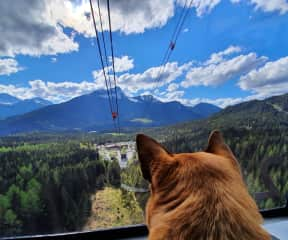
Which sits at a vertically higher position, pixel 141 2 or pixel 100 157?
pixel 141 2

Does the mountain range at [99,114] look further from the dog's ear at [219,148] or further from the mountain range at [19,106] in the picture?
the dog's ear at [219,148]

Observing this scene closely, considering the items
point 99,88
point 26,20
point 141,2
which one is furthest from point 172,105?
point 26,20

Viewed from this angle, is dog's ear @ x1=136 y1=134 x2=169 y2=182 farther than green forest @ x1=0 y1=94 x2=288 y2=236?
No

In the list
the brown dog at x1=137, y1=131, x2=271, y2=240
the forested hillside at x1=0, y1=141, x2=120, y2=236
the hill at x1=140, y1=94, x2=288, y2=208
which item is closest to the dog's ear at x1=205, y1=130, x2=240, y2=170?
the brown dog at x1=137, y1=131, x2=271, y2=240

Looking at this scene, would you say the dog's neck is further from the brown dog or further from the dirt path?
the dirt path

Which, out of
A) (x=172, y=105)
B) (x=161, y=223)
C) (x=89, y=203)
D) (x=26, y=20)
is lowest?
(x=89, y=203)

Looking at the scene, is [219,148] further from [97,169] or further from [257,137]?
[257,137]

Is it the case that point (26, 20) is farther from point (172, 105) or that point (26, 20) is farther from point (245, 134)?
point (245, 134)


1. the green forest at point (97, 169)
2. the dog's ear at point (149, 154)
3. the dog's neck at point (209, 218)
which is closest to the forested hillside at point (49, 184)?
the green forest at point (97, 169)
